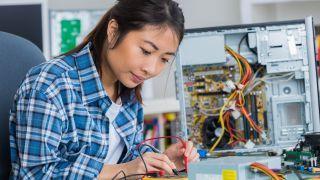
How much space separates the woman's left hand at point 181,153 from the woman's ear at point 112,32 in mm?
311

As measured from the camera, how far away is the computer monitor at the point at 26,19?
2184 millimetres

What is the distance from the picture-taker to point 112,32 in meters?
1.17

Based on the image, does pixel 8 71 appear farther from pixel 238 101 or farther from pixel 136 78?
pixel 238 101

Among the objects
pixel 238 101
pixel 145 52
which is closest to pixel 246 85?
pixel 238 101

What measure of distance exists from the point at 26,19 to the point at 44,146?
1333mm

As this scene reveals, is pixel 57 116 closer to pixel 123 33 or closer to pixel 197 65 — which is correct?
pixel 123 33

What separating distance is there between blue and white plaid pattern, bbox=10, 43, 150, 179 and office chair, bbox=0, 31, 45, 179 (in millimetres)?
61

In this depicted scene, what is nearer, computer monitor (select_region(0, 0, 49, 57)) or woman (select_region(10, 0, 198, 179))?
woman (select_region(10, 0, 198, 179))

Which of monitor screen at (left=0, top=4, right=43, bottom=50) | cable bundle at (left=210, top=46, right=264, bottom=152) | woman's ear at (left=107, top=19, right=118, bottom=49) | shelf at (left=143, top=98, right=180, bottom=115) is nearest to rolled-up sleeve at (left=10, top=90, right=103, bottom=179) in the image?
woman's ear at (left=107, top=19, right=118, bottom=49)

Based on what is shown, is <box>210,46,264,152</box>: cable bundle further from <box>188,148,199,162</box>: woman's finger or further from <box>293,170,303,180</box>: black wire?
<box>293,170,303,180</box>: black wire

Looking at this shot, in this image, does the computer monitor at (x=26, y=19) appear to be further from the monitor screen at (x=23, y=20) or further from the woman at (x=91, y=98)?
the woman at (x=91, y=98)

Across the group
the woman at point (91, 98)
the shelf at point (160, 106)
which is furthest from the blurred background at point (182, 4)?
the woman at point (91, 98)

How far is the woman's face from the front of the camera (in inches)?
43.6

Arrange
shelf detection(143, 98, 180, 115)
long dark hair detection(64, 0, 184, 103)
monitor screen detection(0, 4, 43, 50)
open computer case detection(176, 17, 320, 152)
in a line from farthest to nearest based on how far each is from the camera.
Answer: shelf detection(143, 98, 180, 115)
monitor screen detection(0, 4, 43, 50)
open computer case detection(176, 17, 320, 152)
long dark hair detection(64, 0, 184, 103)
